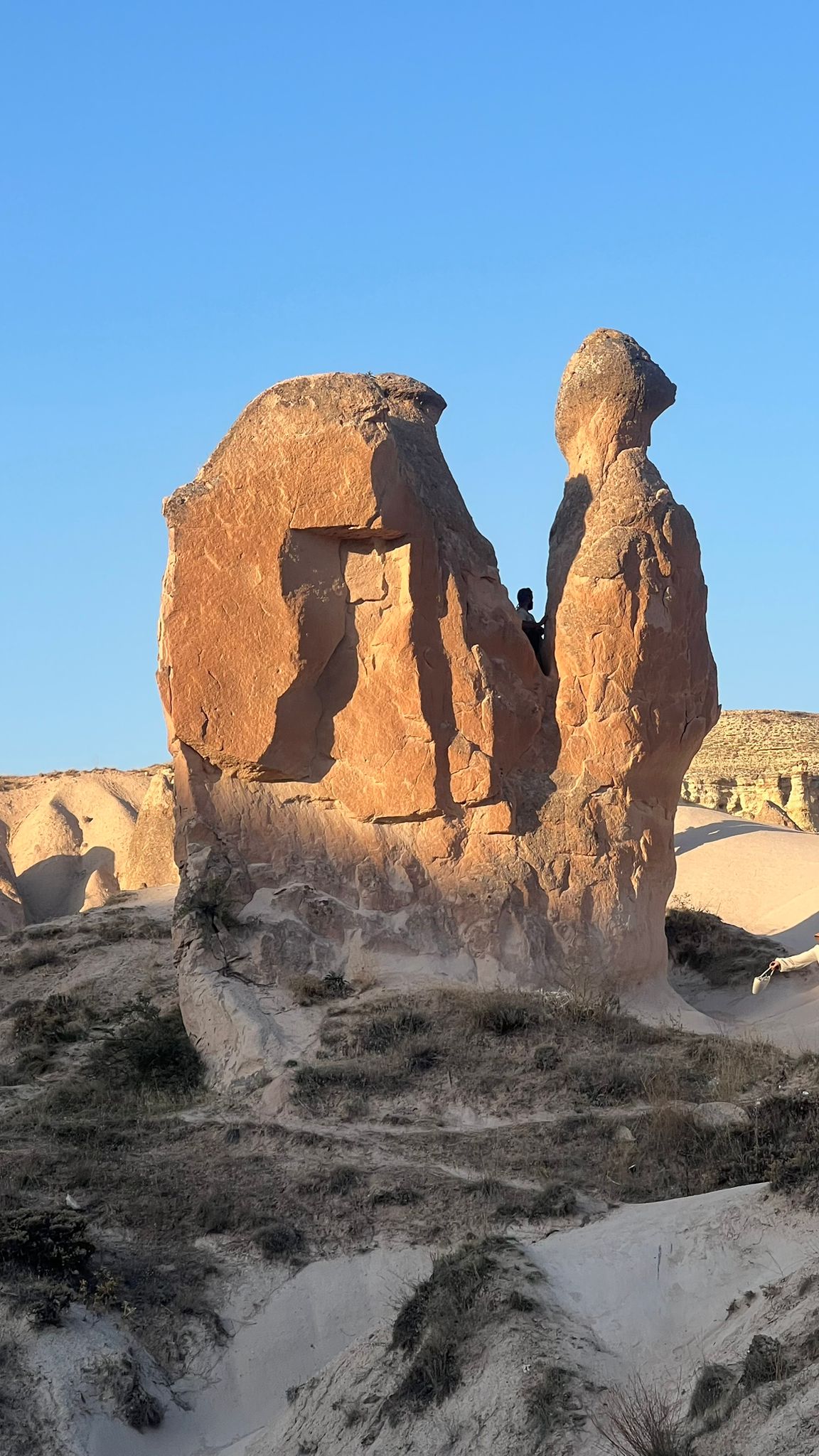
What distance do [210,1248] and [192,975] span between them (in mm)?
4675

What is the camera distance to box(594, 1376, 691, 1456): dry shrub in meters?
5.42

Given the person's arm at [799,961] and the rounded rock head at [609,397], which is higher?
the rounded rock head at [609,397]

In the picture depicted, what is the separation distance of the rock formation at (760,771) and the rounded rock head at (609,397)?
21.4 metres

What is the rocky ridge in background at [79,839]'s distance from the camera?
25812 mm

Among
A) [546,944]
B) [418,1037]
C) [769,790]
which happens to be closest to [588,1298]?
[418,1037]

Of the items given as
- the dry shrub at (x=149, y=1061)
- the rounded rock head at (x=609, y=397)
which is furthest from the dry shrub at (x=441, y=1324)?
the rounded rock head at (x=609, y=397)

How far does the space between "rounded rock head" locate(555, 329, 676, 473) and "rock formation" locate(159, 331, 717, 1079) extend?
22.6 inches

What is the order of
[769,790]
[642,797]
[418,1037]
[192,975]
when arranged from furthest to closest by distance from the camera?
[769,790], [642,797], [192,975], [418,1037]

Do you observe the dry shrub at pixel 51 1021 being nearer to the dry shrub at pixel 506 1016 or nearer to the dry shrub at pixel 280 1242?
the dry shrub at pixel 506 1016

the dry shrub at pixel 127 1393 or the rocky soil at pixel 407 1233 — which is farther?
the dry shrub at pixel 127 1393

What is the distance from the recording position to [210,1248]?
9086mm

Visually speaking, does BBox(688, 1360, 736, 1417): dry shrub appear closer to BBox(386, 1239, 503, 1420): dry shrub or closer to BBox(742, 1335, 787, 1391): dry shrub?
BBox(742, 1335, 787, 1391): dry shrub

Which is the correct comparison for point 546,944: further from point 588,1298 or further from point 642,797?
point 588,1298

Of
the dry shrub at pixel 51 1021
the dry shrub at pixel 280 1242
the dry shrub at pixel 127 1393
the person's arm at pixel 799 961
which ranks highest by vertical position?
the person's arm at pixel 799 961
